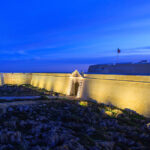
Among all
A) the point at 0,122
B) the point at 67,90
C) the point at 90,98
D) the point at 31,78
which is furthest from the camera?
the point at 31,78

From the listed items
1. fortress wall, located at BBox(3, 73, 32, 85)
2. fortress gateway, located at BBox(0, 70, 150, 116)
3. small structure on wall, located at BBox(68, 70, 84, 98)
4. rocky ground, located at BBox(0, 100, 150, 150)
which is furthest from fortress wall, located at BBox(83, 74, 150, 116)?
fortress wall, located at BBox(3, 73, 32, 85)

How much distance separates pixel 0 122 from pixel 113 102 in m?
9.49

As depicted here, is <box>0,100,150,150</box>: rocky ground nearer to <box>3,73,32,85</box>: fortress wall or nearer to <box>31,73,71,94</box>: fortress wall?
<box>31,73,71,94</box>: fortress wall

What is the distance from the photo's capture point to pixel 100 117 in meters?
10.7

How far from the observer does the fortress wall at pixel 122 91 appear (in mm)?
11955

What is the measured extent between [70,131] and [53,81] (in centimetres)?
1780

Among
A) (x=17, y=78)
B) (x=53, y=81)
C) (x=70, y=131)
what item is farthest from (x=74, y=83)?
(x=17, y=78)

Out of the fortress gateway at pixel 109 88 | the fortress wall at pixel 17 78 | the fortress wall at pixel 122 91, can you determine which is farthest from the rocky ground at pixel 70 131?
the fortress wall at pixel 17 78

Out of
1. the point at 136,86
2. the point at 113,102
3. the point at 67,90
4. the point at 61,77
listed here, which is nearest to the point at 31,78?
the point at 61,77

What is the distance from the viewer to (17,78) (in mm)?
33938

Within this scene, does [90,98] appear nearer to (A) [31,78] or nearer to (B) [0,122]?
(B) [0,122]

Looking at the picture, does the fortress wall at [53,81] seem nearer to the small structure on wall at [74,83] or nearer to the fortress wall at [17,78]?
the small structure on wall at [74,83]

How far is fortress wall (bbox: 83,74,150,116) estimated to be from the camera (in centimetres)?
1196

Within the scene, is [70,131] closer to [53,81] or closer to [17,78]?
[53,81]
